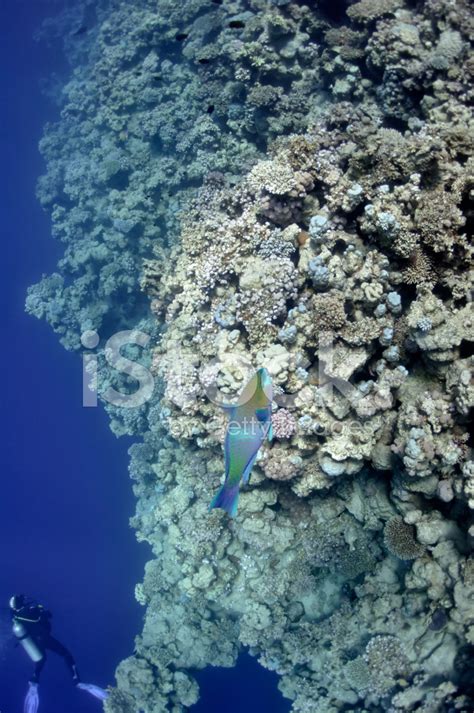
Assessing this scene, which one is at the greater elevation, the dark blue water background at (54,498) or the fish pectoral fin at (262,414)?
the dark blue water background at (54,498)

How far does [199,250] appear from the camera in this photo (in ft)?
20.3

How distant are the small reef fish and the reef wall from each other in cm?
195

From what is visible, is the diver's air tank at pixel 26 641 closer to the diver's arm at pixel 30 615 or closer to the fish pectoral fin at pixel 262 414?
the diver's arm at pixel 30 615

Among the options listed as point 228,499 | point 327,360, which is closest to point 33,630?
point 327,360

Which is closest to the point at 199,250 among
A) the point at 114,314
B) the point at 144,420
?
the point at 144,420

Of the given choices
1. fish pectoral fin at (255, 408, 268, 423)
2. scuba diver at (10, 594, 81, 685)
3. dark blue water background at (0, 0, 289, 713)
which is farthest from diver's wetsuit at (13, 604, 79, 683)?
fish pectoral fin at (255, 408, 268, 423)

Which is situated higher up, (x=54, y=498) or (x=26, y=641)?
(x=54, y=498)

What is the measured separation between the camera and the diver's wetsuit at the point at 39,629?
14.7 metres

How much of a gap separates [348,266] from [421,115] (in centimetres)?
309

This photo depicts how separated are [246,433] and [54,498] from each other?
3533 centimetres

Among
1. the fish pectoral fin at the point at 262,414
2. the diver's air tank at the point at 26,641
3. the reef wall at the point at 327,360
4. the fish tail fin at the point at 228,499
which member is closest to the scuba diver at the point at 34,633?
the diver's air tank at the point at 26,641

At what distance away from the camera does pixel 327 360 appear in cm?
469

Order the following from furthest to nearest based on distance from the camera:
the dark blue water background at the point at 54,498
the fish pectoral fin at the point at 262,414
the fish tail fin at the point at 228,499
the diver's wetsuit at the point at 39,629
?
1. the dark blue water background at the point at 54,498
2. the diver's wetsuit at the point at 39,629
3. the fish tail fin at the point at 228,499
4. the fish pectoral fin at the point at 262,414

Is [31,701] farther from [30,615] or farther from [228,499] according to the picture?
[228,499]
